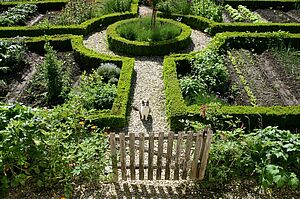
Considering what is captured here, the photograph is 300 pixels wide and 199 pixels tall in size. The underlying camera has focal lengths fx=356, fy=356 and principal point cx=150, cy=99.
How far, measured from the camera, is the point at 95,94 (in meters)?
8.98

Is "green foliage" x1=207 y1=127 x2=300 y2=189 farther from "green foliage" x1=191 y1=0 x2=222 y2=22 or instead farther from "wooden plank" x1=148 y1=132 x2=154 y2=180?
"green foliage" x1=191 y1=0 x2=222 y2=22

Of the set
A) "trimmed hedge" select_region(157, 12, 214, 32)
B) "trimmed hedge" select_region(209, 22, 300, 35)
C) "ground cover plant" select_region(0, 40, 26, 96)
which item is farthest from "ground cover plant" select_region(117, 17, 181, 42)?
"ground cover plant" select_region(0, 40, 26, 96)

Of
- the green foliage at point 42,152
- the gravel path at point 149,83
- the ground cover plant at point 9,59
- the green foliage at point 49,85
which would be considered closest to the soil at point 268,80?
the gravel path at point 149,83

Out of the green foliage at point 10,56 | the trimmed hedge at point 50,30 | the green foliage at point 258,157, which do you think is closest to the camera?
the green foliage at point 258,157

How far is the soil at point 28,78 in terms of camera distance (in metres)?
Result: 9.37

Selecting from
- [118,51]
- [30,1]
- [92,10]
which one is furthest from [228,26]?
[30,1]

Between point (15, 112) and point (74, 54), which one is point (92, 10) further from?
point (15, 112)

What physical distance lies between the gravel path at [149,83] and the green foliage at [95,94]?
2.15 ft

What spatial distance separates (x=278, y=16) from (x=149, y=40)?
22.3 ft

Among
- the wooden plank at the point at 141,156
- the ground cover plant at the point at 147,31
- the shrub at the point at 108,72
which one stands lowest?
the wooden plank at the point at 141,156

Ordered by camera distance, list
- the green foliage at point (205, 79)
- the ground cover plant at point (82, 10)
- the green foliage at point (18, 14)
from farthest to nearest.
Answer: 1. the ground cover plant at point (82, 10)
2. the green foliage at point (18, 14)
3. the green foliage at point (205, 79)

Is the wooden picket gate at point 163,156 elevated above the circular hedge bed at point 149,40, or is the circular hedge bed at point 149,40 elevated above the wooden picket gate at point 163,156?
the circular hedge bed at point 149,40

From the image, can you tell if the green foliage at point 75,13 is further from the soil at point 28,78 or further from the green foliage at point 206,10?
the green foliage at point 206,10

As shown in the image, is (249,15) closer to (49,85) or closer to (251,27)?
(251,27)
